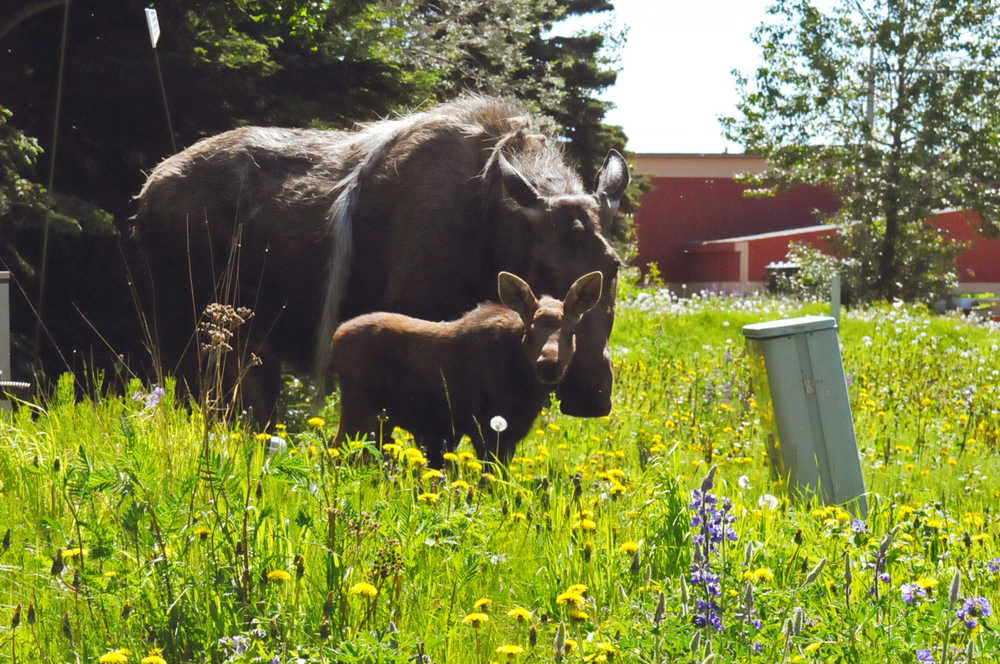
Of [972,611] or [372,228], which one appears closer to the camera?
[972,611]

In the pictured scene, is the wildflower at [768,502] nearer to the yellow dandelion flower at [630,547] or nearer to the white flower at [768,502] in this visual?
the white flower at [768,502]

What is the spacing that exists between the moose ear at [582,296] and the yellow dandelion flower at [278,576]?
7.52 feet

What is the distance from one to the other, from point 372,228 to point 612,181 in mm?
1479

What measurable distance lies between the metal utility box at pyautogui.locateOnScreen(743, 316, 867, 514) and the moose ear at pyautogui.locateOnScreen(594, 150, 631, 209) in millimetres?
1126

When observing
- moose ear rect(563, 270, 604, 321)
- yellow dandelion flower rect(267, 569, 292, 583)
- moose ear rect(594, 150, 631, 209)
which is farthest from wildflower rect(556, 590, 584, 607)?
moose ear rect(594, 150, 631, 209)

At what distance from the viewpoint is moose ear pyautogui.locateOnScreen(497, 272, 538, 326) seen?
16.8ft

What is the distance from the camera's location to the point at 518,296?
519 cm

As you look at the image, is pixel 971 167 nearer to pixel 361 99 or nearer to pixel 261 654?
pixel 361 99

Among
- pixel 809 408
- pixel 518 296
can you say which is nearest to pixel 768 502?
pixel 809 408

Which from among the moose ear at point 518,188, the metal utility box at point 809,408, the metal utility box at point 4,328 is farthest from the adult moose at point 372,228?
the metal utility box at point 4,328

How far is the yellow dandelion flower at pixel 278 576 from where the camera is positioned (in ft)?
9.48

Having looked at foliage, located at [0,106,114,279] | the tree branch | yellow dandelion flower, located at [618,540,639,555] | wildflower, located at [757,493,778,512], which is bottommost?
wildflower, located at [757,493,778,512]

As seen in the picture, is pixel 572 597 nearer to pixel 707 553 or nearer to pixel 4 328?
pixel 707 553

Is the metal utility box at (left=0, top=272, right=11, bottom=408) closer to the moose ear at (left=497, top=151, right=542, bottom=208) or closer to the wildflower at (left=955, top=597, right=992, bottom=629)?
the moose ear at (left=497, top=151, right=542, bottom=208)
